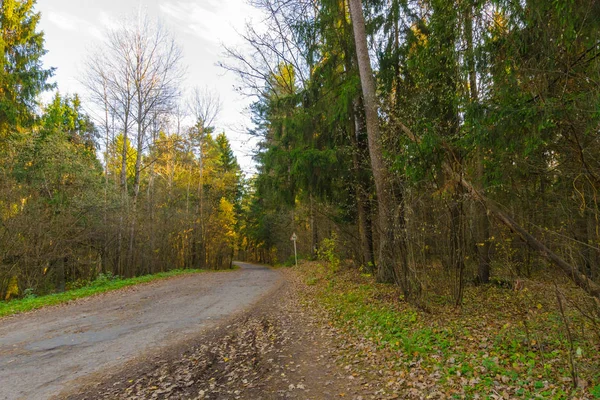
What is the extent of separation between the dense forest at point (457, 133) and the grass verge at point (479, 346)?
1.84 feet

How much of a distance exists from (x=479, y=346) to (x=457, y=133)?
334cm

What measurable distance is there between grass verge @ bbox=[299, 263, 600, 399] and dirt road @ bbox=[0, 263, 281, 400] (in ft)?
11.7

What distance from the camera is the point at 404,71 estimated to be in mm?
9195

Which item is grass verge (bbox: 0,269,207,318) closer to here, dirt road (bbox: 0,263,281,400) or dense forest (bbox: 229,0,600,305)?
dirt road (bbox: 0,263,281,400)

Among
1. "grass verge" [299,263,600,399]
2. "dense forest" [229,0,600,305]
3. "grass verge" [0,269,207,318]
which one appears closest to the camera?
"grass verge" [299,263,600,399]

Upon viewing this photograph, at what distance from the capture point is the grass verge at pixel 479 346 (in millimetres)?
3504

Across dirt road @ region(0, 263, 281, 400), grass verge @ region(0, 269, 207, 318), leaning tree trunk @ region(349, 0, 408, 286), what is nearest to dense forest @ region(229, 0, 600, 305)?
leaning tree trunk @ region(349, 0, 408, 286)

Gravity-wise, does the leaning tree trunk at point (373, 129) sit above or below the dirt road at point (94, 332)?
above

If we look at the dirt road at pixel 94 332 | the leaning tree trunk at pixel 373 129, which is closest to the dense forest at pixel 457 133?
the leaning tree trunk at pixel 373 129

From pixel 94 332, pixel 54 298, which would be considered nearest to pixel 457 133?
pixel 94 332

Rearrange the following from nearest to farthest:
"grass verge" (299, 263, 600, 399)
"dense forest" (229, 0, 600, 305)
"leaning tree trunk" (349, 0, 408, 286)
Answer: "grass verge" (299, 263, 600, 399), "dense forest" (229, 0, 600, 305), "leaning tree trunk" (349, 0, 408, 286)

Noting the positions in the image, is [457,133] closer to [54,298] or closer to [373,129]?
[373,129]

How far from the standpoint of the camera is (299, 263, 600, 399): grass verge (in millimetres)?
3504

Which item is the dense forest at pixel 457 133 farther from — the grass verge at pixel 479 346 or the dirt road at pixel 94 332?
the dirt road at pixel 94 332
